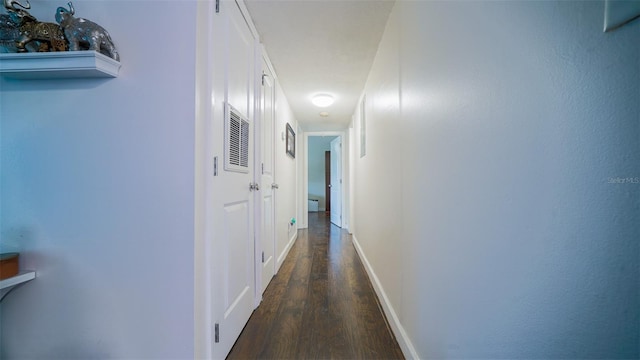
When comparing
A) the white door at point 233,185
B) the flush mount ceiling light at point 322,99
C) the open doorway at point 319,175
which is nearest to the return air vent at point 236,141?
the white door at point 233,185

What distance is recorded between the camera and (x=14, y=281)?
0.95 metres

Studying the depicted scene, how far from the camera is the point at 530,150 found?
1.72ft

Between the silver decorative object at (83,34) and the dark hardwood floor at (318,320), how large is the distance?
155cm

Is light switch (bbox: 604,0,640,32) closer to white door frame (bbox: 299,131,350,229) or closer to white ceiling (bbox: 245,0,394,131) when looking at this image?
white ceiling (bbox: 245,0,394,131)

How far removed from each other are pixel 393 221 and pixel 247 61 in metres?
1.45

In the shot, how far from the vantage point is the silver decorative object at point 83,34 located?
0.96m

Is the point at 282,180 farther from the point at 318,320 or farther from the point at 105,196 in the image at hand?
the point at 105,196

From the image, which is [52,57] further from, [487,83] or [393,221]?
[393,221]

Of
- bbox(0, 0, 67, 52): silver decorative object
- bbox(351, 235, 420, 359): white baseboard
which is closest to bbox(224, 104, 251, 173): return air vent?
bbox(0, 0, 67, 52): silver decorative object

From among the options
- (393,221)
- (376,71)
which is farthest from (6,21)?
(376,71)

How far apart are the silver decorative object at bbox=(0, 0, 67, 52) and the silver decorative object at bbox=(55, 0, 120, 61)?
44 mm

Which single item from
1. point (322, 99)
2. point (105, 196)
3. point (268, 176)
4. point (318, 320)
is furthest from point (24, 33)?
point (322, 99)

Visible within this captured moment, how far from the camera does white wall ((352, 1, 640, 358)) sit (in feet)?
1.30

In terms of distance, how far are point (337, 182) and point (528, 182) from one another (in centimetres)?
517
